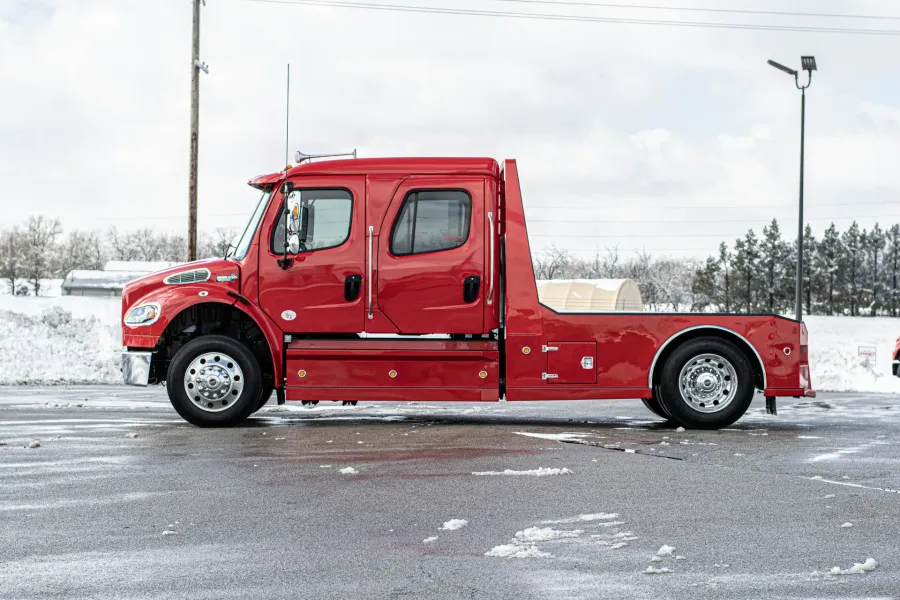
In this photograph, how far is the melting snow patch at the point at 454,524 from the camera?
5734 mm

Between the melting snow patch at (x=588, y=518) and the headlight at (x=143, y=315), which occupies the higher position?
the headlight at (x=143, y=315)

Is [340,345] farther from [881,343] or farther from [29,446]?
[881,343]

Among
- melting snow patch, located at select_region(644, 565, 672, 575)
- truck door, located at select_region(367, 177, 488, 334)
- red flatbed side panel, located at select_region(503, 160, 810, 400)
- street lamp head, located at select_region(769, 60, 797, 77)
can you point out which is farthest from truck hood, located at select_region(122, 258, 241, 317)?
street lamp head, located at select_region(769, 60, 797, 77)

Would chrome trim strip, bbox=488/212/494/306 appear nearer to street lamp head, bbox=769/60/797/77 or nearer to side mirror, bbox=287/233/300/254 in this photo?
side mirror, bbox=287/233/300/254

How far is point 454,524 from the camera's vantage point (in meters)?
5.81

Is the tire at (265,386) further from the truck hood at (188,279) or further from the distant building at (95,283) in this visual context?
the distant building at (95,283)

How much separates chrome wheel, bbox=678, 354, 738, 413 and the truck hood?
4939mm

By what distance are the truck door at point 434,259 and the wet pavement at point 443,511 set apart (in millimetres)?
1227

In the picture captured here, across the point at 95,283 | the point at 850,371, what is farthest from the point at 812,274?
the point at 850,371

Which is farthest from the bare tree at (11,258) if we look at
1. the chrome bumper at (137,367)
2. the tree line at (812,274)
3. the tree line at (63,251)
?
the chrome bumper at (137,367)

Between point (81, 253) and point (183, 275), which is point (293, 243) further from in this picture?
point (81, 253)

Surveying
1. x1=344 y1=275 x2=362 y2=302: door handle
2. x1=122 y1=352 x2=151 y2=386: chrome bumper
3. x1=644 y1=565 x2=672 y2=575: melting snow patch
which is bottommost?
x1=644 y1=565 x2=672 y2=575: melting snow patch

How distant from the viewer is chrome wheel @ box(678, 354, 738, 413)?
11.0 metres

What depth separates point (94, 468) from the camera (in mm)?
7973
